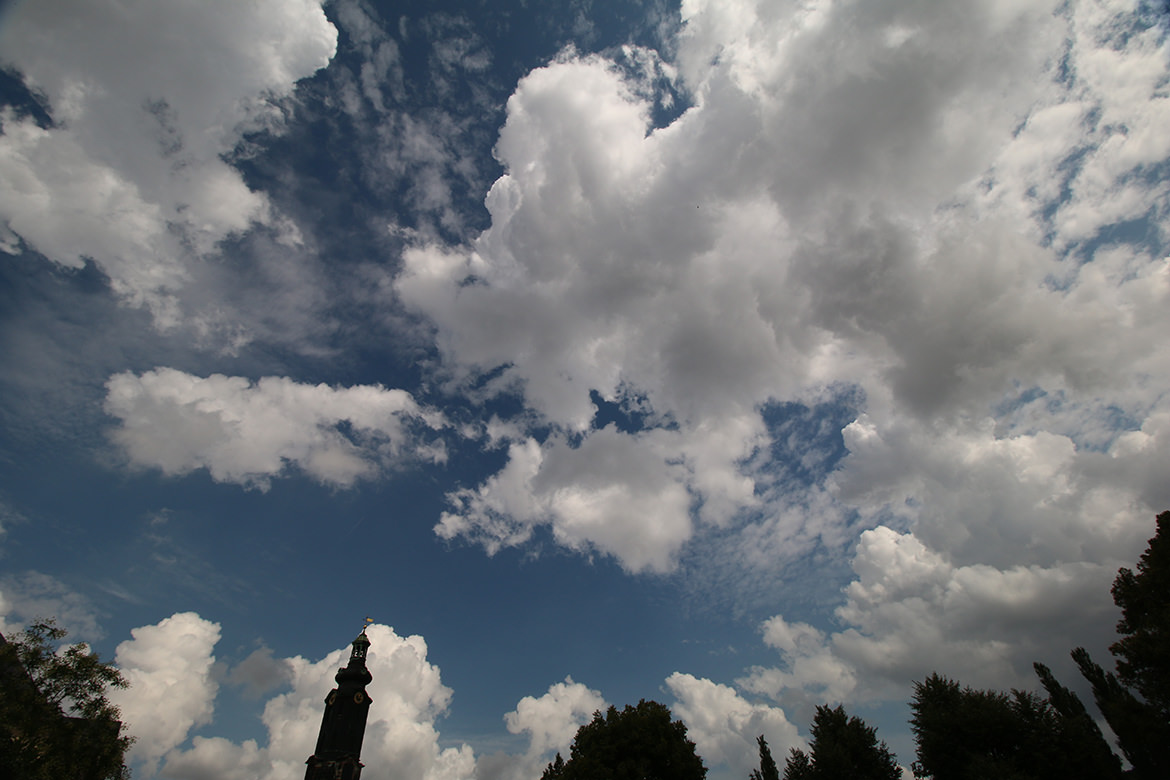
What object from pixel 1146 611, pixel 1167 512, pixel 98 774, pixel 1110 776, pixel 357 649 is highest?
pixel 357 649

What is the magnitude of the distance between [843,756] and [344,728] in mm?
61673

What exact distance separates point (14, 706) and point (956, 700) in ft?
188

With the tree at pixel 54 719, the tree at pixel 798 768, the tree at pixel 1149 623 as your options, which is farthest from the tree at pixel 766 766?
the tree at pixel 54 719

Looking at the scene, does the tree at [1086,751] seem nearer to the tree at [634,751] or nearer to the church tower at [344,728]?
the tree at [634,751]

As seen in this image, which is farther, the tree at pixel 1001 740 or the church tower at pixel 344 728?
the church tower at pixel 344 728

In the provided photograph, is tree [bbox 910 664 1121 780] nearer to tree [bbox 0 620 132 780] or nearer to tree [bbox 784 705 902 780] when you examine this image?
tree [bbox 784 705 902 780]

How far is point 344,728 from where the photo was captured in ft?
221

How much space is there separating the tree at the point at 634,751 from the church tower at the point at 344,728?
35918 mm

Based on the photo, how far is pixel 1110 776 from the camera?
30391 mm

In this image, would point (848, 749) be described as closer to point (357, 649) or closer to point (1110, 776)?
point (1110, 776)

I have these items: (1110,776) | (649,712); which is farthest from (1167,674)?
(649,712)

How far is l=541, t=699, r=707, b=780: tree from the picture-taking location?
40.1m

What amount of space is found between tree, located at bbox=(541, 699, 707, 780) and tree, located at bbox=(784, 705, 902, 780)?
26.4ft

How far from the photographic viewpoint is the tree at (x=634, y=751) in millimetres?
40094
